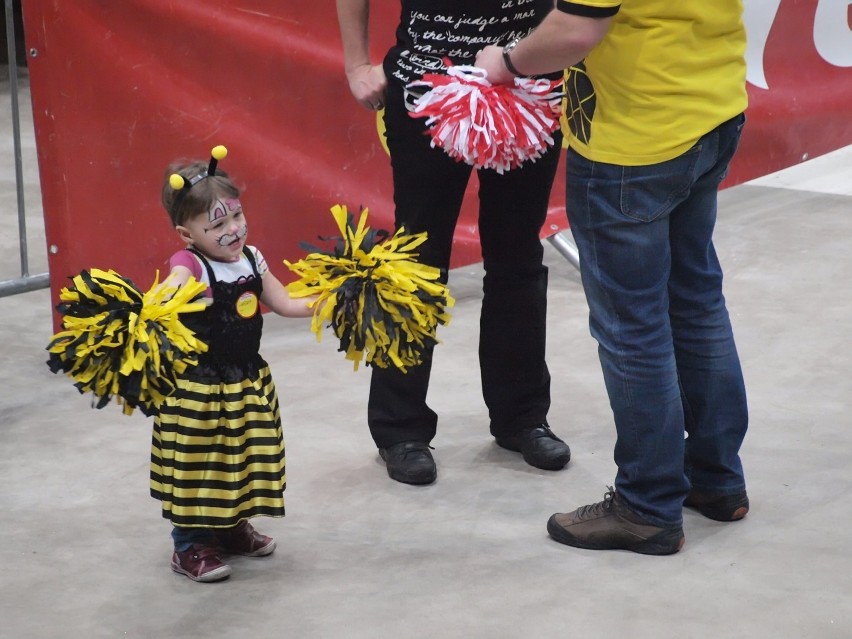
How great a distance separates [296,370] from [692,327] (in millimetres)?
1521

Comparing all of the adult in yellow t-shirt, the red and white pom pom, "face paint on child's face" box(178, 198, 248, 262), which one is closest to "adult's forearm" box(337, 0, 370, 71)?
the red and white pom pom

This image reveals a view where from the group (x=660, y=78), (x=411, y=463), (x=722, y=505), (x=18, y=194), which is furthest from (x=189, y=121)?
(x=722, y=505)

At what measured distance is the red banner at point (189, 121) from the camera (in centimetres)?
385

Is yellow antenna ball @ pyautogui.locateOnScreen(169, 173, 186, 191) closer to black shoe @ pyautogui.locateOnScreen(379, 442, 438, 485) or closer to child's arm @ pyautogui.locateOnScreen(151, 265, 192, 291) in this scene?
child's arm @ pyautogui.locateOnScreen(151, 265, 192, 291)

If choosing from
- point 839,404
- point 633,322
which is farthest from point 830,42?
point 633,322

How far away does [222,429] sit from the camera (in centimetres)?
266

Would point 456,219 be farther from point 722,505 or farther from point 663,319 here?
point 722,505

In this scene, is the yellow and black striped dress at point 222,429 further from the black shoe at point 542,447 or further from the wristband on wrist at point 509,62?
the black shoe at point 542,447

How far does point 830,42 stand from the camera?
594 centimetres

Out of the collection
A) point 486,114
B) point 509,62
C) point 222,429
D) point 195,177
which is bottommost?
point 222,429

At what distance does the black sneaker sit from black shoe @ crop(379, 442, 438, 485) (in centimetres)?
66

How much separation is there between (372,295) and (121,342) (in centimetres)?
50

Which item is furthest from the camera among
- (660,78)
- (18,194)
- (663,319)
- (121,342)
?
(18,194)

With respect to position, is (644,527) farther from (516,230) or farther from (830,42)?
(830,42)
